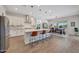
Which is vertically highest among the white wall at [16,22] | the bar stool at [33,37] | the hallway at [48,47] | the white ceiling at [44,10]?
the white ceiling at [44,10]

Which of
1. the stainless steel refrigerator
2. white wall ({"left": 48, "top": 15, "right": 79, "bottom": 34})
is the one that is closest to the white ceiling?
white wall ({"left": 48, "top": 15, "right": 79, "bottom": 34})

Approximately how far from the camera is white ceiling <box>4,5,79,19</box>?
2.17m

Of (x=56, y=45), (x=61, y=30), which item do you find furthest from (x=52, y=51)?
(x=61, y=30)

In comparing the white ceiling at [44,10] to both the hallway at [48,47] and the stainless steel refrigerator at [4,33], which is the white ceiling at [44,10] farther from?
the hallway at [48,47]

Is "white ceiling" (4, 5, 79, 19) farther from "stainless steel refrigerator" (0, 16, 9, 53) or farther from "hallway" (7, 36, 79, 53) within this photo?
"hallway" (7, 36, 79, 53)

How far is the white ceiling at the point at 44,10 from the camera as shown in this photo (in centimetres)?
217

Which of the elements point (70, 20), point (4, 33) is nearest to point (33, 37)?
point (4, 33)

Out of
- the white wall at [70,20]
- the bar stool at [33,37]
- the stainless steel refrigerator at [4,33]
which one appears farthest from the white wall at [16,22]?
the white wall at [70,20]

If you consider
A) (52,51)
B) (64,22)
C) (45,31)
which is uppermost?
(64,22)

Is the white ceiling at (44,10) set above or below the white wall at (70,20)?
above

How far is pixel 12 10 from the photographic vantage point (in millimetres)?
2143

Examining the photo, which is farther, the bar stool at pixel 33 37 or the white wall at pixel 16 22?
the bar stool at pixel 33 37
